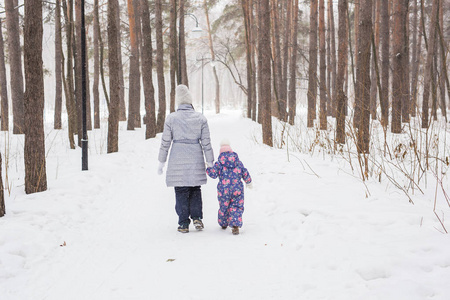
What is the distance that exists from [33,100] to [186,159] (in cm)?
255

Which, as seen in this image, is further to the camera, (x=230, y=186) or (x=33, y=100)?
(x=33, y=100)

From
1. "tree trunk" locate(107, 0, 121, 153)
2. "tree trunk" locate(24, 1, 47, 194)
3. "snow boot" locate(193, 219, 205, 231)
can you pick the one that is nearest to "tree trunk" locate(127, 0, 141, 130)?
"tree trunk" locate(107, 0, 121, 153)

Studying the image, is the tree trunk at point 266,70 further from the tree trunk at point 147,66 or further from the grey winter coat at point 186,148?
the grey winter coat at point 186,148

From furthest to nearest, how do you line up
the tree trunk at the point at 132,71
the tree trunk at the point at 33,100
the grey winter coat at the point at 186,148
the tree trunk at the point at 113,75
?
the tree trunk at the point at 132,71 → the tree trunk at the point at 113,75 → the tree trunk at the point at 33,100 → the grey winter coat at the point at 186,148

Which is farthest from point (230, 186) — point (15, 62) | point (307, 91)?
point (15, 62)

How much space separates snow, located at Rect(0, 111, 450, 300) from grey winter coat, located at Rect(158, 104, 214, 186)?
2.42 ft

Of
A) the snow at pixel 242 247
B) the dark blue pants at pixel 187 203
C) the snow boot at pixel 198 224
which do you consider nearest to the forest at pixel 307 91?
the snow at pixel 242 247

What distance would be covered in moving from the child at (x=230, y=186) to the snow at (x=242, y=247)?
24 centimetres

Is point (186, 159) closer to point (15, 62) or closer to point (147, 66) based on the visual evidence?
point (147, 66)

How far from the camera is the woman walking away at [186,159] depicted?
4.25 metres

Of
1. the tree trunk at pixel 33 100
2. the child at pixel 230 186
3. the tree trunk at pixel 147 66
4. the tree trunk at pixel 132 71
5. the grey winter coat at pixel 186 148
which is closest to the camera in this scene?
the child at pixel 230 186

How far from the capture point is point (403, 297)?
227cm

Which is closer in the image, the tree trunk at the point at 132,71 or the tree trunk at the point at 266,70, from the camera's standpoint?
the tree trunk at the point at 266,70

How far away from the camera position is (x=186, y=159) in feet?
14.0
